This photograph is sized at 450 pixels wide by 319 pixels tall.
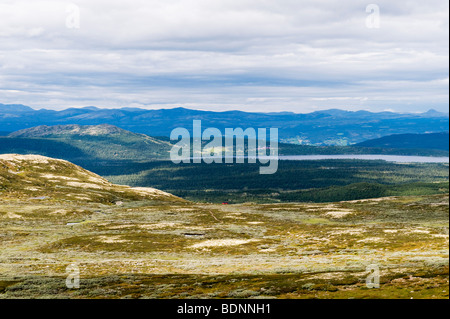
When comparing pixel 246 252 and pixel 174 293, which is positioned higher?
pixel 174 293

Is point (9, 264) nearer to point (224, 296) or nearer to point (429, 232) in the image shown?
point (224, 296)

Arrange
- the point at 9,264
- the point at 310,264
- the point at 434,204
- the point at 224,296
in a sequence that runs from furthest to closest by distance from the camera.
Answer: the point at 434,204 < the point at 9,264 < the point at 310,264 < the point at 224,296

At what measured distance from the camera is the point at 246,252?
8581cm

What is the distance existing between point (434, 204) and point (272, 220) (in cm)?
7476
